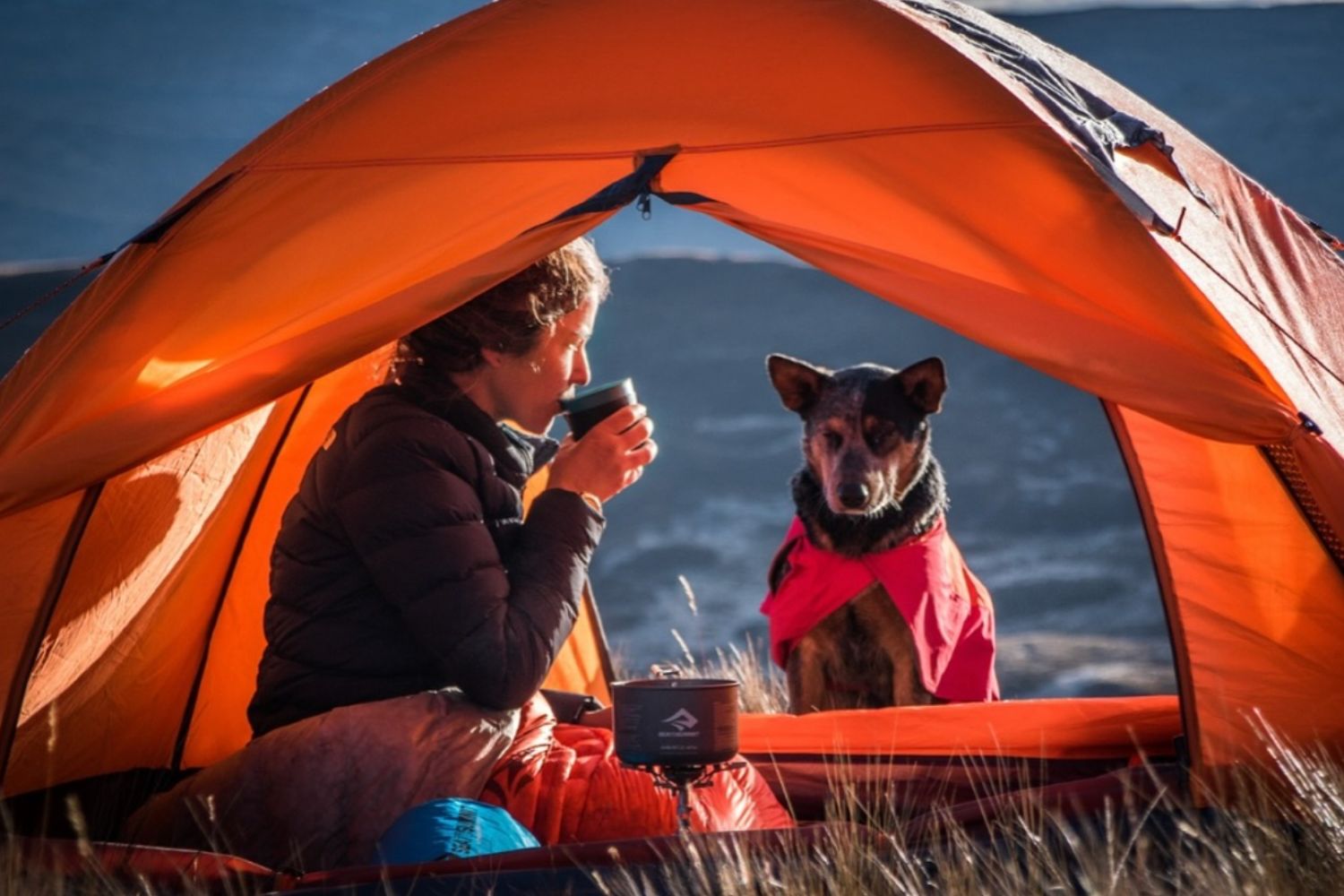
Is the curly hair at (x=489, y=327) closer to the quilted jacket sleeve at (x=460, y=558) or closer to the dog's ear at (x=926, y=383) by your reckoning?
the quilted jacket sleeve at (x=460, y=558)

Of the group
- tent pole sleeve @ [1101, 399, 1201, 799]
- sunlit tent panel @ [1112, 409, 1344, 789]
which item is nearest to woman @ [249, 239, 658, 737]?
tent pole sleeve @ [1101, 399, 1201, 799]

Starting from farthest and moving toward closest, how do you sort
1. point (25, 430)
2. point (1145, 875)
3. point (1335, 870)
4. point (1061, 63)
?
point (1061, 63), point (25, 430), point (1335, 870), point (1145, 875)

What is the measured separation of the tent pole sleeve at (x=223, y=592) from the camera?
13.7 feet

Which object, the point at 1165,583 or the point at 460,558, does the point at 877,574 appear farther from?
the point at 460,558

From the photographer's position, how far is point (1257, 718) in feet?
9.90

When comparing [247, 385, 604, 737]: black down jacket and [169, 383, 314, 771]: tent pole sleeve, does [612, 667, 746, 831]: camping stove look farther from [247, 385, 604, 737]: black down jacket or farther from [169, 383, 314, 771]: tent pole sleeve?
[169, 383, 314, 771]: tent pole sleeve

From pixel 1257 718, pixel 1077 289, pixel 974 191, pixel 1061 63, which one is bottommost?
pixel 1257 718

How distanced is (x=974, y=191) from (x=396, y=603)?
1.33m

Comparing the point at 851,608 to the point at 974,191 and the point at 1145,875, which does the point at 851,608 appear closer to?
the point at 974,191

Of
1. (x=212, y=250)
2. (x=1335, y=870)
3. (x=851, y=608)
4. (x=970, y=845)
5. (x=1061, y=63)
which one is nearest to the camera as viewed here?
(x=1335, y=870)

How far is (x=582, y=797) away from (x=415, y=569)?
1.82 ft

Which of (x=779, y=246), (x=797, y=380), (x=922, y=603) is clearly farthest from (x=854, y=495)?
(x=779, y=246)

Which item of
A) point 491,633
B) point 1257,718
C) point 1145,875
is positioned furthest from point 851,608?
point 1145,875

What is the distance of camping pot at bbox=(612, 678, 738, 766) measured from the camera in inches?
101
